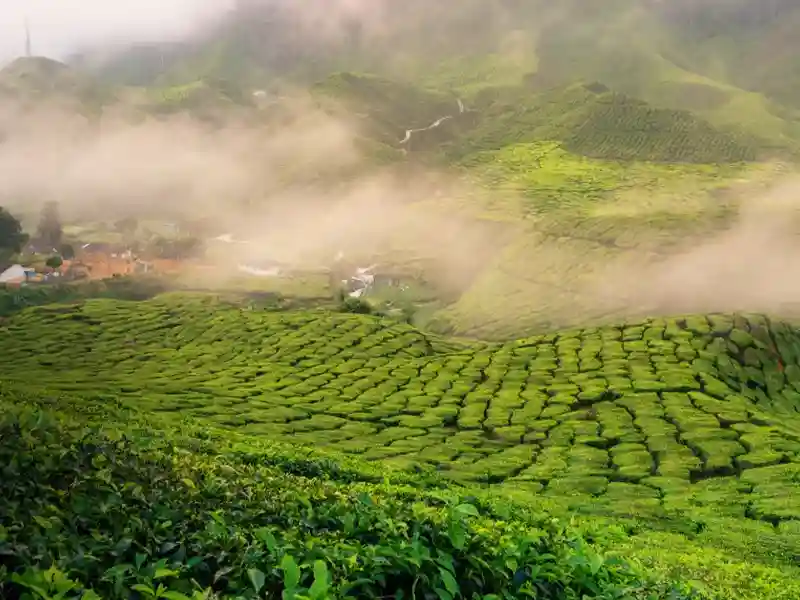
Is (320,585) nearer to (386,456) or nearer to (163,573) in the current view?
(163,573)

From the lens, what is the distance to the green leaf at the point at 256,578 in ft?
16.6

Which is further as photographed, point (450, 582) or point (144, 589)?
point (450, 582)

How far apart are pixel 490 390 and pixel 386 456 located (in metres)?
10.3

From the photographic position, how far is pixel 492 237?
→ 118 metres

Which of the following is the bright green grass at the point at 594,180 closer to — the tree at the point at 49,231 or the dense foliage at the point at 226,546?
the tree at the point at 49,231

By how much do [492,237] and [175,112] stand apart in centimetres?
11694

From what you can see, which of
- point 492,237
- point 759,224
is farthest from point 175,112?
point 759,224

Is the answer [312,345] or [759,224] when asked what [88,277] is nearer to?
[312,345]

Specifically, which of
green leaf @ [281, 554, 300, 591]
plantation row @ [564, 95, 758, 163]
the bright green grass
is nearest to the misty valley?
green leaf @ [281, 554, 300, 591]

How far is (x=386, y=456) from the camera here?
2214 cm

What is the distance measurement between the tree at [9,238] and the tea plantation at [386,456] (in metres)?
6.94

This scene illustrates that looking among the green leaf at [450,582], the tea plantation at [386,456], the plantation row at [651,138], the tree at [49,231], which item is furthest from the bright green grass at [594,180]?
the green leaf at [450,582]

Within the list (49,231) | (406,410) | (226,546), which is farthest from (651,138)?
(226,546)

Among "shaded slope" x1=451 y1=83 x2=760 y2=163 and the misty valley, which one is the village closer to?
the misty valley
